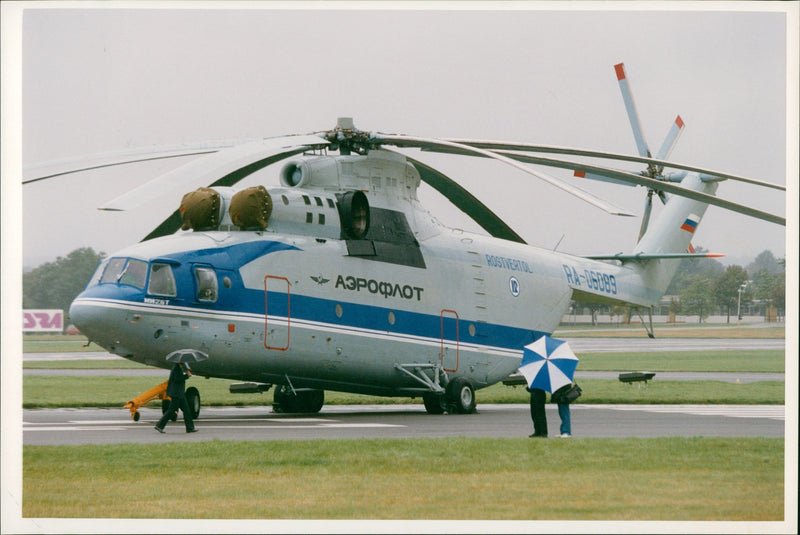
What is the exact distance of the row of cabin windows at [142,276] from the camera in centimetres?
1855

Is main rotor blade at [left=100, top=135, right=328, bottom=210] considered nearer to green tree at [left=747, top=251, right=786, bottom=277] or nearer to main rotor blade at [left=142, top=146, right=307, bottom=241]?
main rotor blade at [left=142, top=146, right=307, bottom=241]

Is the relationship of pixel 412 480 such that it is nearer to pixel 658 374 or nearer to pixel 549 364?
pixel 549 364

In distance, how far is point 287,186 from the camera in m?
21.6

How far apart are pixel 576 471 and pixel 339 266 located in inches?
332

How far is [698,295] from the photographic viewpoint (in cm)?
4906

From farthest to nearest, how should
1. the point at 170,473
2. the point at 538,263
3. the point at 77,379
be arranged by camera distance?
the point at 77,379 → the point at 538,263 → the point at 170,473

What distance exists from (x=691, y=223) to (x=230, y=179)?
13528 millimetres

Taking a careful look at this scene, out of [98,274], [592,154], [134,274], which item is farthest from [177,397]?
[592,154]

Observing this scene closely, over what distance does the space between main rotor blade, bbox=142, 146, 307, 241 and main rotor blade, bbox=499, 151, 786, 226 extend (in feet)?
16.3

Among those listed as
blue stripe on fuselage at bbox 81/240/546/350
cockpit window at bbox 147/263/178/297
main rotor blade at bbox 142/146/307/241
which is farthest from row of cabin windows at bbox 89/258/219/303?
main rotor blade at bbox 142/146/307/241

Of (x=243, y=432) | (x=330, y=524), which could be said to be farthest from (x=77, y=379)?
(x=330, y=524)

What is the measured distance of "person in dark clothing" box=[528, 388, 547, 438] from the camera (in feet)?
55.1

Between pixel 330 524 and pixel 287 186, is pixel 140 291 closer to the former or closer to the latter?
pixel 287 186

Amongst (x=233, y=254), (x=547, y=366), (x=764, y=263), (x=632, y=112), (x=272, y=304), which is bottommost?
(x=547, y=366)
